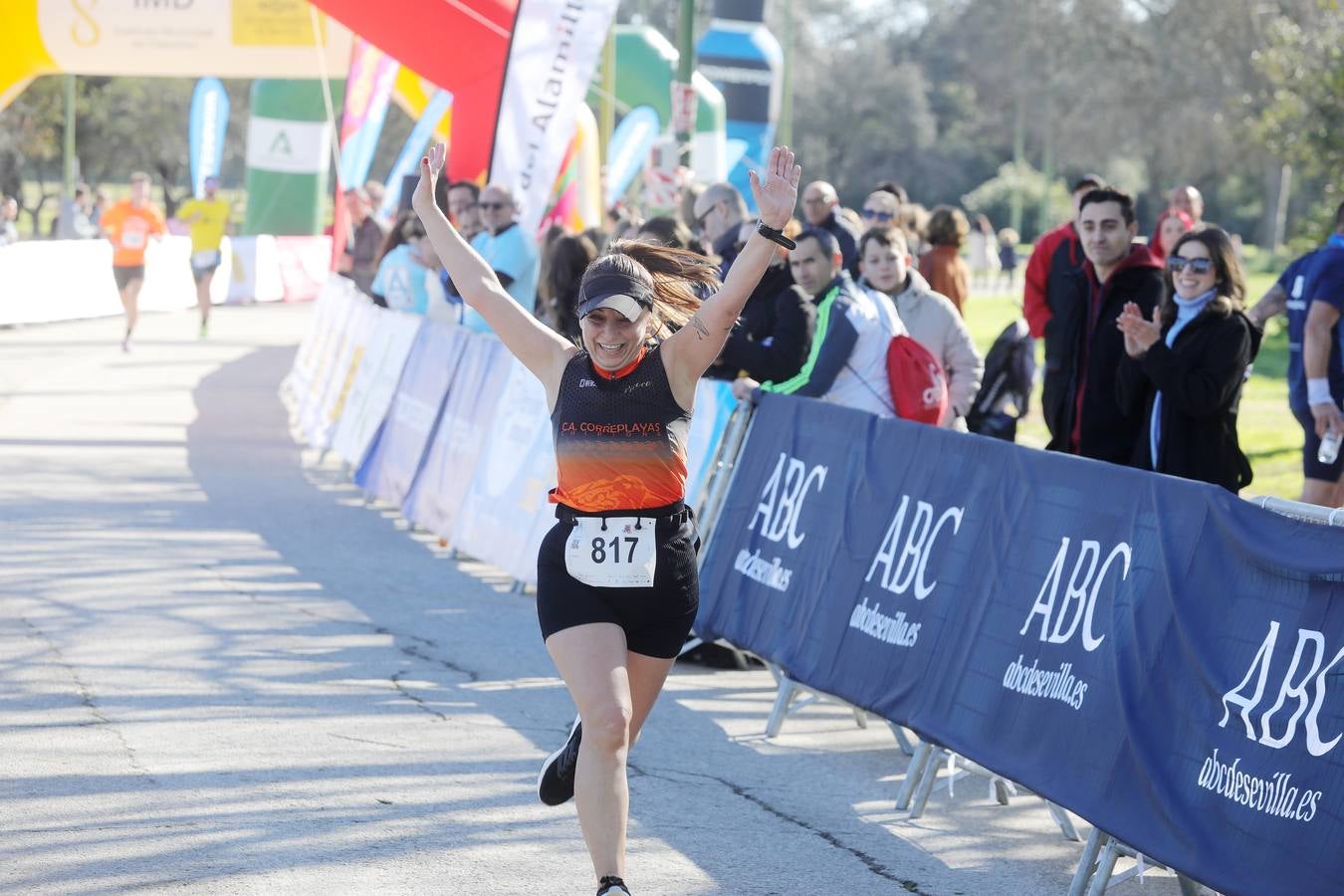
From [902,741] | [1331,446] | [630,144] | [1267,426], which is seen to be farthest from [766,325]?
[630,144]

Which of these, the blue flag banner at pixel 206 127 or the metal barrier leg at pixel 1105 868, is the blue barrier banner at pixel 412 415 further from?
the blue flag banner at pixel 206 127

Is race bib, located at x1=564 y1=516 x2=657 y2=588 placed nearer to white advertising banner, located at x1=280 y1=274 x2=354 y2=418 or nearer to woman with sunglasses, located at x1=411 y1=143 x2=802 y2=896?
woman with sunglasses, located at x1=411 y1=143 x2=802 y2=896

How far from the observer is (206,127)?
35562mm

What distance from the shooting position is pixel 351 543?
1142 cm

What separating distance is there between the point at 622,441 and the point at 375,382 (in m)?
8.82

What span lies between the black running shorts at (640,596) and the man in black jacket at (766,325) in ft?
9.18

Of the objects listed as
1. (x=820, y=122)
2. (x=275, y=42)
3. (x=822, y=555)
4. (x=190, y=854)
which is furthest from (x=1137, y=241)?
(x=820, y=122)

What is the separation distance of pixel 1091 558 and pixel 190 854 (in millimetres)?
2806

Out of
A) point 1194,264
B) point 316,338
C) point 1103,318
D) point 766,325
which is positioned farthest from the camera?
point 316,338

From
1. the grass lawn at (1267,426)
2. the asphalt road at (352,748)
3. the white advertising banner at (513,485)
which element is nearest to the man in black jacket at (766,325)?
the white advertising banner at (513,485)

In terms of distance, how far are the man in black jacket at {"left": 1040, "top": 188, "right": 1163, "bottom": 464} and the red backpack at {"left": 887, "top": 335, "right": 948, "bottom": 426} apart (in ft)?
1.86

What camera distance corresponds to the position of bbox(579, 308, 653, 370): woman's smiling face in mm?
5082

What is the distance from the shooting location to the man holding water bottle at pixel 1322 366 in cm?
866

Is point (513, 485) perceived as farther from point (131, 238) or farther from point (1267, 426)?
point (131, 238)
